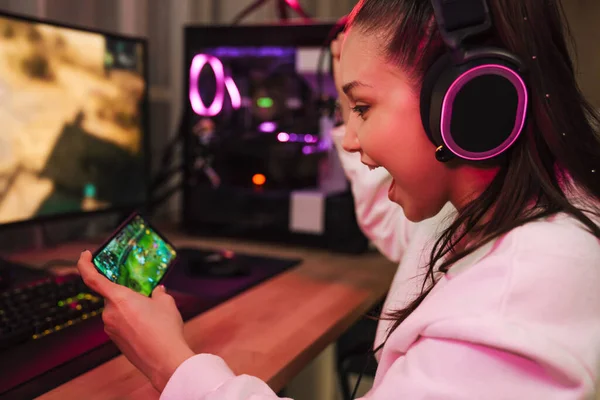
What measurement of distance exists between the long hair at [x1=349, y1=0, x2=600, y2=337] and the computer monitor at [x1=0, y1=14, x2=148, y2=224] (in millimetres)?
658

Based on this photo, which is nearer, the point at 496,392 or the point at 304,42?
the point at 496,392

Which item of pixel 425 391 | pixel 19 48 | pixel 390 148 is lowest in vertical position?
pixel 425 391

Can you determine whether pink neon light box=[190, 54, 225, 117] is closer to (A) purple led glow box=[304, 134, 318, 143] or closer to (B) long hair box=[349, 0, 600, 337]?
(A) purple led glow box=[304, 134, 318, 143]

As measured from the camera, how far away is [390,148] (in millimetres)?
511

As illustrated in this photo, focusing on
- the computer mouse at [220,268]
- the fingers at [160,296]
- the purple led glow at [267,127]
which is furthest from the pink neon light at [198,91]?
the fingers at [160,296]

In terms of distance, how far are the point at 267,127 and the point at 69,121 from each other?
0.43 m

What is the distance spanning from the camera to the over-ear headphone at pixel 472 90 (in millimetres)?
450

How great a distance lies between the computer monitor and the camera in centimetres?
90

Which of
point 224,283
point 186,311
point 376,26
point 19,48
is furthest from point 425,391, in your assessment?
point 19,48

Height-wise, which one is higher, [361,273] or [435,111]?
Answer: [435,111]

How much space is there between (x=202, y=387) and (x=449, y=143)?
1.02ft

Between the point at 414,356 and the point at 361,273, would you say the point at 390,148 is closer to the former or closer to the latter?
the point at 414,356

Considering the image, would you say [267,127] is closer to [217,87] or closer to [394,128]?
[217,87]

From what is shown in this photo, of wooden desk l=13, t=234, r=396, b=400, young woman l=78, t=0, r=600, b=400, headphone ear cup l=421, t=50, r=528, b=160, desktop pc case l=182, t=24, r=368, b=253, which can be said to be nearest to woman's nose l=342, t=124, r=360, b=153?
young woman l=78, t=0, r=600, b=400
